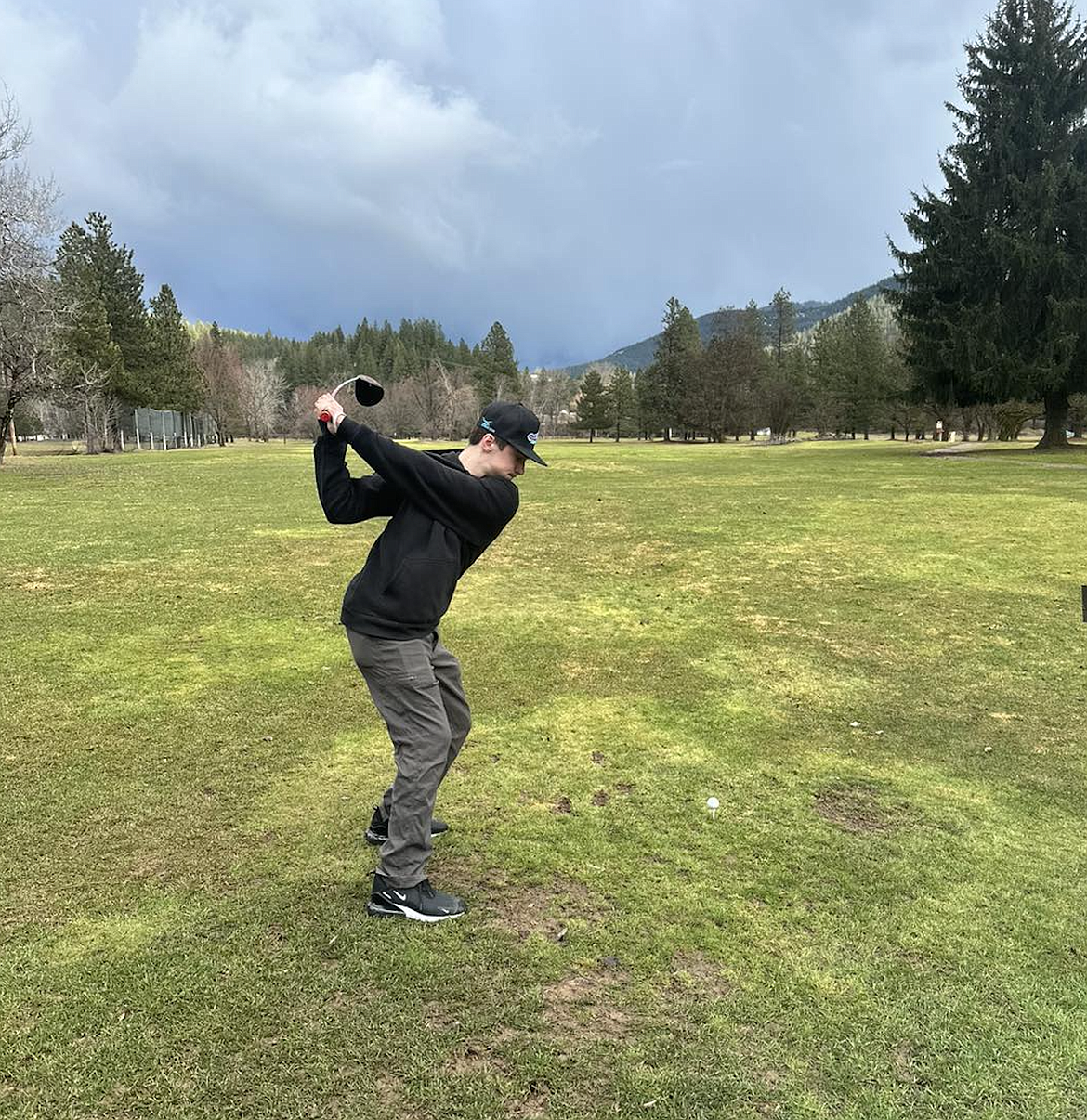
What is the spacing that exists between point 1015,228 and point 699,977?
138 ft

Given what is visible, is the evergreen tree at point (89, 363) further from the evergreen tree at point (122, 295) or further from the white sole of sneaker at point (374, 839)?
the white sole of sneaker at point (374, 839)

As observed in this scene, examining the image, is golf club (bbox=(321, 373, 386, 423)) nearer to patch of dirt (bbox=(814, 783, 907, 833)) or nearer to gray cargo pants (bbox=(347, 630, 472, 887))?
gray cargo pants (bbox=(347, 630, 472, 887))

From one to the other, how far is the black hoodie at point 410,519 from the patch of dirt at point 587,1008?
1465mm

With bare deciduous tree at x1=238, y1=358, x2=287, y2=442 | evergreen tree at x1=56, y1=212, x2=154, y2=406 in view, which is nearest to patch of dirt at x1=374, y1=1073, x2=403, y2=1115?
evergreen tree at x1=56, y1=212, x2=154, y2=406

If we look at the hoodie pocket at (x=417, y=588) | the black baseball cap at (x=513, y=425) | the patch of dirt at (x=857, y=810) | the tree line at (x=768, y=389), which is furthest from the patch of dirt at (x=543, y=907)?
the tree line at (x=768, y=389)

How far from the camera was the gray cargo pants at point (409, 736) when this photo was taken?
3.32 m

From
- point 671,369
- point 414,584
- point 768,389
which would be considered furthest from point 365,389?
point 671,369

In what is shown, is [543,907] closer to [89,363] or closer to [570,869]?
[570,869]

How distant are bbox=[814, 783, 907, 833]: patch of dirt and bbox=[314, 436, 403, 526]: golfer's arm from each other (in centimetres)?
286

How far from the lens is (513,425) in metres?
3.26

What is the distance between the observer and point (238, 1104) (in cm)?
238

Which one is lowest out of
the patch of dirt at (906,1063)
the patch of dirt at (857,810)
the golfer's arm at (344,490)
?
the patch of dirt at (906,1063)

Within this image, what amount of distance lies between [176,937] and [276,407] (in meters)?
123

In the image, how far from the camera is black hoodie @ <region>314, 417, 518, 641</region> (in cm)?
310
